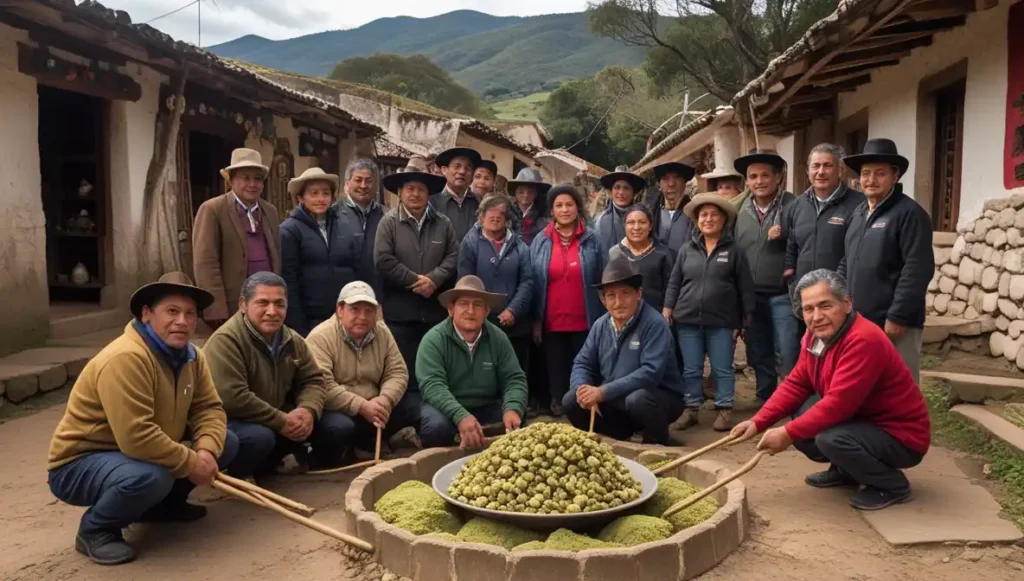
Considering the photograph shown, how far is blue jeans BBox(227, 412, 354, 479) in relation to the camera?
4.07 m

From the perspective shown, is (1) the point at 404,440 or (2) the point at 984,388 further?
(2) the point at 984,388

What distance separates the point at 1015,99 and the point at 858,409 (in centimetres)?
372

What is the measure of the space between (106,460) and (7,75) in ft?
15.4

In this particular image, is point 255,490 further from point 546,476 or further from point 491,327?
point 491,327

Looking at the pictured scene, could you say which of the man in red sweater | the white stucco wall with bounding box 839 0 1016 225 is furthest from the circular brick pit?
the white stucco wall with bounding box 839 0 1016 225

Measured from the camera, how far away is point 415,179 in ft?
18.2

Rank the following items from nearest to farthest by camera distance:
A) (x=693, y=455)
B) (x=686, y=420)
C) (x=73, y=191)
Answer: (x=693, y=455) → (x=686, y=420) → (x=73, y=191)

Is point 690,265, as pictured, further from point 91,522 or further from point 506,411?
point 91,522

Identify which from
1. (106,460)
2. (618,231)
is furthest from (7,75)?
(618,231)

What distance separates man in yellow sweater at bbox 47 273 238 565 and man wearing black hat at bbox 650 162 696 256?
12.2ft

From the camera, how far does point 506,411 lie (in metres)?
4.60

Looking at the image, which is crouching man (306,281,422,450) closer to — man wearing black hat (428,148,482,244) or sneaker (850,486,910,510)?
man wearing black hat (428,148,482,244)

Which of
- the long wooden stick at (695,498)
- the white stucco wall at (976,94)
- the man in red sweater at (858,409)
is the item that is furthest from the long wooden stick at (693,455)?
the white stucco wall at (976,94)

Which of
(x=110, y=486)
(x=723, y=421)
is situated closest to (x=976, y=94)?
(x=723, y=421)
